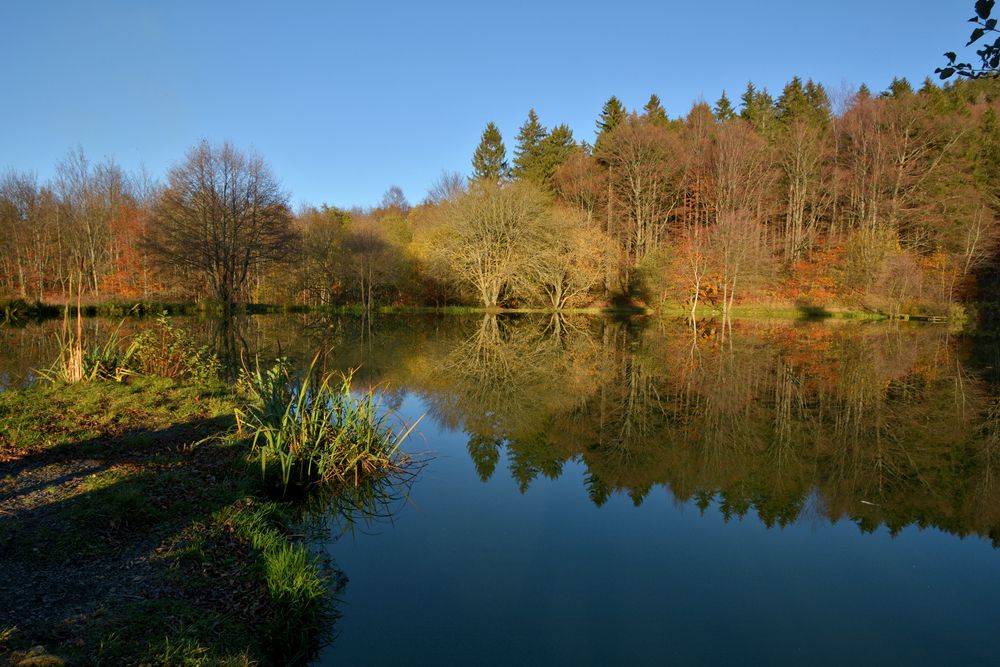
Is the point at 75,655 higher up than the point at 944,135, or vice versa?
the point at 944,135

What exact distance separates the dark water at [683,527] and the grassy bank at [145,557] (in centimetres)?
52

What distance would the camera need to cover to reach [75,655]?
2.79m

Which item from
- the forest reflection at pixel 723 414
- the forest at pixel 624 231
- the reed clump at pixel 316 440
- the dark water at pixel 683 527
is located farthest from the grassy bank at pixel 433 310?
the reed clump at pixel 316 440

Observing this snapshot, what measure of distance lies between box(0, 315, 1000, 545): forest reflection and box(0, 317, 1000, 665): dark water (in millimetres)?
57

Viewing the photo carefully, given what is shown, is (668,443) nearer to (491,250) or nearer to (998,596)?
(998,596)

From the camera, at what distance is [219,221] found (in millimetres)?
31625

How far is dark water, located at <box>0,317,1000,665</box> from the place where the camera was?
3861 mm

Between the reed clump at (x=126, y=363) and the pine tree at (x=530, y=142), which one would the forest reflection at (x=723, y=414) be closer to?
the reed clump at (x=126, y=363)

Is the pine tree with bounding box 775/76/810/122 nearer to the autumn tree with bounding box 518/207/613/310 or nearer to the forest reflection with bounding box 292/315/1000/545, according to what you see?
the autumn tree with bounding box 518/207/613/310

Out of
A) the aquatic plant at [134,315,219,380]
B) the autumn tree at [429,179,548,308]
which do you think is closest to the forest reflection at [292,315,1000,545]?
the aquatic plant at [134,315,219,380]

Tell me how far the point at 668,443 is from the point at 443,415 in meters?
4.27

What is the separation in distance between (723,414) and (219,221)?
30.7 m

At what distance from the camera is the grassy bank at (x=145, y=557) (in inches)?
121

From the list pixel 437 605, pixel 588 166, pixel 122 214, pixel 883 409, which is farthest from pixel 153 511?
pixel 588 166
